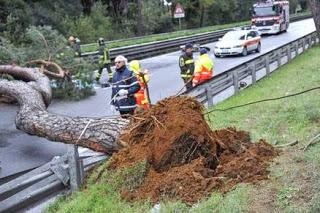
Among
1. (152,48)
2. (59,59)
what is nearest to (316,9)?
(59,59)

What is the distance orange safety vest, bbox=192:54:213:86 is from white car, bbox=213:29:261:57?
15748 millimetres

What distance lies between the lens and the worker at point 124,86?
9492 mm

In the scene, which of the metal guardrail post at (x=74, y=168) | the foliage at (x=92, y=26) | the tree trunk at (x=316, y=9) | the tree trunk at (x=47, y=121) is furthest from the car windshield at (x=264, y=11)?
the metal guardrail post at (x=74, y=168)

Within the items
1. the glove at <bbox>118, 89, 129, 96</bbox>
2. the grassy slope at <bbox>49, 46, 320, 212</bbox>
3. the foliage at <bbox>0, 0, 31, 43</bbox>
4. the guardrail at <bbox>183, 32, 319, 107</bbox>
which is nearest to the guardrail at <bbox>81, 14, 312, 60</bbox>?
the foliage at <bbox>0, 0, 31, 43</bbox>

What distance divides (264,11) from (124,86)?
38.2 meters

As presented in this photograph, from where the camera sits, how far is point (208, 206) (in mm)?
5539

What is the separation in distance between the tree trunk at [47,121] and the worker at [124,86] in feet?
3.38

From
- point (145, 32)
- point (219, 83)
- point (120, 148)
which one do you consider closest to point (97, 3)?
point (145, 32)

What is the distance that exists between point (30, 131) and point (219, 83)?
4914mm

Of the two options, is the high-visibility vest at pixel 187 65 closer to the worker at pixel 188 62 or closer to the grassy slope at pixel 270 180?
the worker at pixel 188 62

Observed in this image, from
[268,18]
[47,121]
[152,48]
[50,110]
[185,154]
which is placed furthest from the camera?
[268,18]

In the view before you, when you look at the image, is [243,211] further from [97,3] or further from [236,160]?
[97,3]

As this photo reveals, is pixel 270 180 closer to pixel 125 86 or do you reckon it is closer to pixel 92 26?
pixel 125 86

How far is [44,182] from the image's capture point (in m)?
6.98
